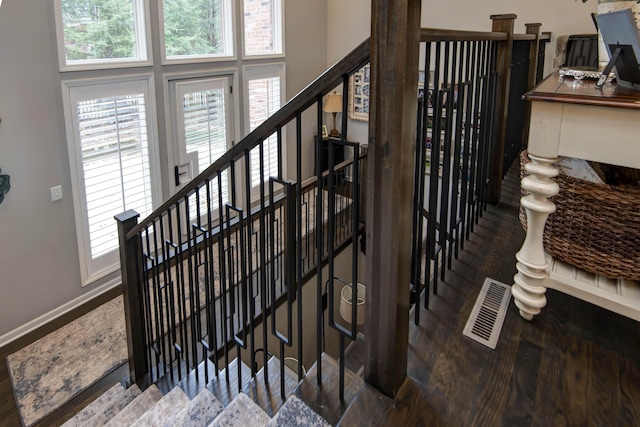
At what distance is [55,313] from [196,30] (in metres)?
3.13

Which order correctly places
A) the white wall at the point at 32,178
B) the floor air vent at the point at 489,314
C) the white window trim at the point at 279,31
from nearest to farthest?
the floor air vent at the point at 489,314 → the white wall at the point at 32,178 → the white window trim at the point at 279,31

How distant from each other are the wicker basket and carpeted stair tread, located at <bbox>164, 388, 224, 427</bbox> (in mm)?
1425

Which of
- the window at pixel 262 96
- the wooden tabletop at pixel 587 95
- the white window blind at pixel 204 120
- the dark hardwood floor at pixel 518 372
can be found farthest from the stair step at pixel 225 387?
the window at pixel 262 96

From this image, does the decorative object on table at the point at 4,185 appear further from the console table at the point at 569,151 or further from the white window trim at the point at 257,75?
the console table at the point at 569,151

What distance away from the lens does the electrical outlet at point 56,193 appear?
3.59 m

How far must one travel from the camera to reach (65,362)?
3.38m

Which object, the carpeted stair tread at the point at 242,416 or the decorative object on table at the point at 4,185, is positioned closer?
the carpeted stair tread at the point at 242,416

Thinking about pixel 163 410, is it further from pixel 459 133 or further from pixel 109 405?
pixel 459 133

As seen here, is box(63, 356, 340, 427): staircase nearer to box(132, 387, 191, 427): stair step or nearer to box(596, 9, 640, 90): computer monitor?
box(132, 387, 191, 427): stair step

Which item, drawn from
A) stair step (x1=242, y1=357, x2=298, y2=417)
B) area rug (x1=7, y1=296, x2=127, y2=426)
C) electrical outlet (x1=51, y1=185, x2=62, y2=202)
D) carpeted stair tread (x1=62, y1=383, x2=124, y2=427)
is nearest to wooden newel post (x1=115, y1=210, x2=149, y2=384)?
carpeted stair tread (x1=62, y1=383, x2=124, y2=427)

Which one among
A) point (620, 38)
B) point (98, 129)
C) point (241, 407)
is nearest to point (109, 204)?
point (98, 129)

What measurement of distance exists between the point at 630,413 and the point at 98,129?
Result: 4.06 meters

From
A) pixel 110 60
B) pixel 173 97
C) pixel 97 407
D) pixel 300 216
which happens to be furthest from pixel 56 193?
pixel 300 216

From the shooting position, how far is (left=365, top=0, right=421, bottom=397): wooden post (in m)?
0.97
